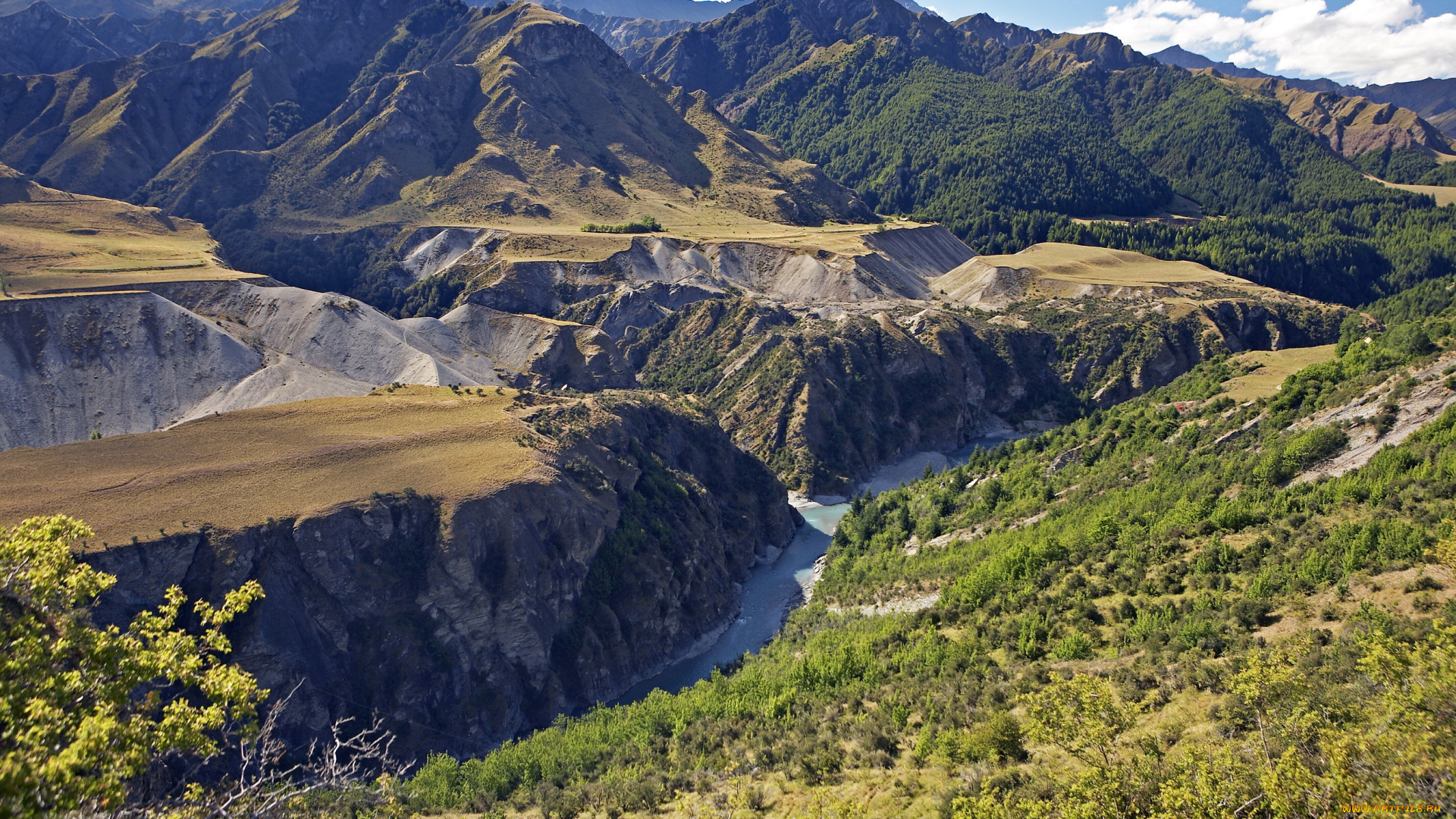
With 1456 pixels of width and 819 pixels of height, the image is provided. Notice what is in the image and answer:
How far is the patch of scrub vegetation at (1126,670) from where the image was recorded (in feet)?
57.1

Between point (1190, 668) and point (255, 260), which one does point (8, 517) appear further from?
point (255, 260)

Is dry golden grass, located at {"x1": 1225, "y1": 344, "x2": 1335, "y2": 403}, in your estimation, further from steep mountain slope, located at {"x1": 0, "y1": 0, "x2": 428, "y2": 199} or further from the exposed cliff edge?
steep mountain slope, located at {"x1": 0, "y1": 0, "x2": 428, "y2": 199}

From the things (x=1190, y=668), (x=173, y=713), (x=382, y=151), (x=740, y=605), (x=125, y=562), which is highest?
(x=382, y=151)

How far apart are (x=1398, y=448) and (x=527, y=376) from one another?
85640 mm

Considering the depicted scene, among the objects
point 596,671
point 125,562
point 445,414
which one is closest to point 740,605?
point 596,671

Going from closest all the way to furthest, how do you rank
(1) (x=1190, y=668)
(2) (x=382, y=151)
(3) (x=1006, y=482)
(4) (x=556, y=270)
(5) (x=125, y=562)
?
1. (1) (x=1190, y=668)
2. (5) (x=125, y=562)
3. (3) (x=1006, y=482)
4. (4) (x=556, y=270)
5. (2) (x=382, y=151)

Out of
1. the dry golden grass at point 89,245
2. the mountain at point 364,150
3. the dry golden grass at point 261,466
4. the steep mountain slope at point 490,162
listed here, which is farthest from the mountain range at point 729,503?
the steep mountain slope at point 490,162

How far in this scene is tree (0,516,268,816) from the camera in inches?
461

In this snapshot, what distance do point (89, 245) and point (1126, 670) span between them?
14306 centimetres

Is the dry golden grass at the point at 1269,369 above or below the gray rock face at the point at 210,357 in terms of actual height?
above

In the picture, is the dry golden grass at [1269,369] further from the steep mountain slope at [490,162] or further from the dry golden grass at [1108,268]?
the steep mountain slope at [490,162]

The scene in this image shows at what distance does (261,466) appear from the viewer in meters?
56.7

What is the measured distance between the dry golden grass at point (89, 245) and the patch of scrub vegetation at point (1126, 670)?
89805mm

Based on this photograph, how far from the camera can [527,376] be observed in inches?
3994
